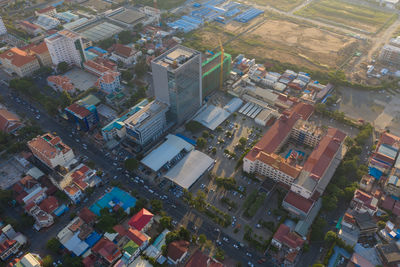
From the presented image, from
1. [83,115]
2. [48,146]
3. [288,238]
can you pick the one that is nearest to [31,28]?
[83,115]

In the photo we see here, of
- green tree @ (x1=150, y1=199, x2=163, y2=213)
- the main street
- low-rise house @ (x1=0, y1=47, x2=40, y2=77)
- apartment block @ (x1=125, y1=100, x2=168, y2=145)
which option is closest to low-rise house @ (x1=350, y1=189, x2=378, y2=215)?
the main street

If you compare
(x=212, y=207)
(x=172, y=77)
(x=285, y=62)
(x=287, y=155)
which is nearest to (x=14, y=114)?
(x=172, y=77)

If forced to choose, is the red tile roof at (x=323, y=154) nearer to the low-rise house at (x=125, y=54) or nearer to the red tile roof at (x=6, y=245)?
the red tile roof at (x=6, y=245)

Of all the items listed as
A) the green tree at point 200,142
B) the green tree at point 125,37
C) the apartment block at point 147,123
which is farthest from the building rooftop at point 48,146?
the green tree at point 125,37

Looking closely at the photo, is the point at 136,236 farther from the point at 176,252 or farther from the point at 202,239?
the point at 202,239

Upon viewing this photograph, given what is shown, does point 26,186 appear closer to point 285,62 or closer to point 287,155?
point 287,155

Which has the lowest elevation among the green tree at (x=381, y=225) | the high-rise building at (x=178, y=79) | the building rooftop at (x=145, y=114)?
the green tree at (x=381, y=225)
